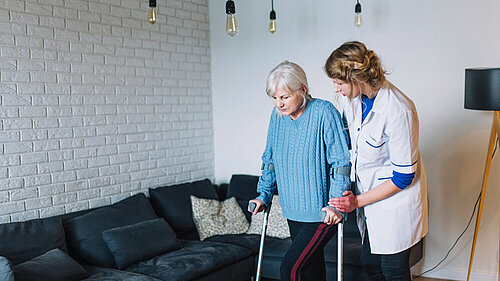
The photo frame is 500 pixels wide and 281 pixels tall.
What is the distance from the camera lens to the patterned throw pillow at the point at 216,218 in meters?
4.25

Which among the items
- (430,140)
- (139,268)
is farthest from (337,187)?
(430,140)

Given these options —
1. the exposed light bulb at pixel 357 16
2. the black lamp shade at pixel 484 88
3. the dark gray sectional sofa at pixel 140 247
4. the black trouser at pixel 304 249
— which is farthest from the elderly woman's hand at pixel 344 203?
the exposed light bulb at pixel 357 16

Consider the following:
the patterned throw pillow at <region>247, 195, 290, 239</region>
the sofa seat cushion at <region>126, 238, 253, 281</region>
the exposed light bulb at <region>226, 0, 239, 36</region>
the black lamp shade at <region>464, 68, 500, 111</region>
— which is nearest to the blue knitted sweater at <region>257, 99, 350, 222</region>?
the exposed light bulb at <region>226, 0, 239, 36</region>

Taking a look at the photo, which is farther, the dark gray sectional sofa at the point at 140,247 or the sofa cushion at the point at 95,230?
the sofa cushion at the point at 95,230

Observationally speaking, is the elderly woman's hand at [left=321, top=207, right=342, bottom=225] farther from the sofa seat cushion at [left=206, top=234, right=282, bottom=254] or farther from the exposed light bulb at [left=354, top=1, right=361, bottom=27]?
the exposed light bulb at [left=354, top=1, right=361, bottom=27]

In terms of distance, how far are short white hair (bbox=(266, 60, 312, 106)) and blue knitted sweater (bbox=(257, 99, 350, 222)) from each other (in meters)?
0.11

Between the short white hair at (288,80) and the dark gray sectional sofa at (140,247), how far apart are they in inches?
56.1

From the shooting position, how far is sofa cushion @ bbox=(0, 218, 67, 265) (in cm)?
310

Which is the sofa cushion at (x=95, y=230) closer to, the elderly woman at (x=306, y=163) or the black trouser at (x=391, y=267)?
the elderly woman at (x=306, y=163)

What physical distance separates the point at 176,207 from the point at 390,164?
2.21 m

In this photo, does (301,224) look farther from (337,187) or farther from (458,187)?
(458,187)

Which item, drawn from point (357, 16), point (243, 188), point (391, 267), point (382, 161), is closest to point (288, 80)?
point (382, 161)

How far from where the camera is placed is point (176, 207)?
14.0 feet

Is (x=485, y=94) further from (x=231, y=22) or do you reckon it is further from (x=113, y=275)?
(x=113, y=275)
